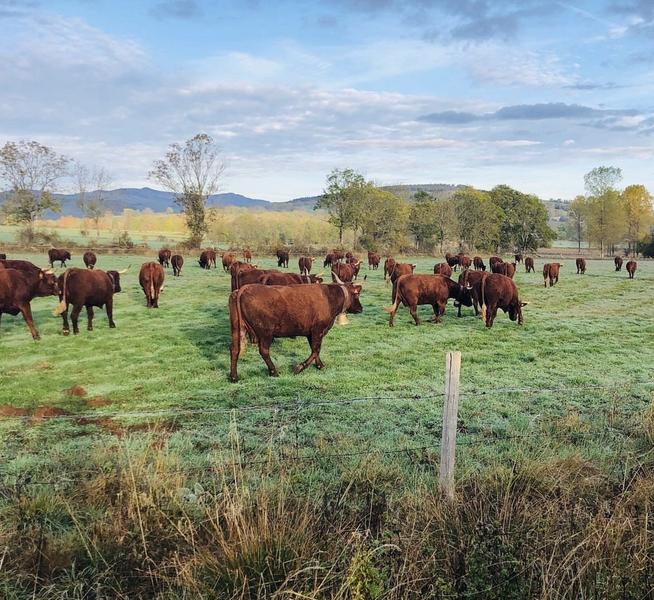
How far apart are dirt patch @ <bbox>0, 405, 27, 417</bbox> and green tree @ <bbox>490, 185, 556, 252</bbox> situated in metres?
67.0

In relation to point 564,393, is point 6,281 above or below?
above

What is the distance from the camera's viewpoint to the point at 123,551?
3.24 m

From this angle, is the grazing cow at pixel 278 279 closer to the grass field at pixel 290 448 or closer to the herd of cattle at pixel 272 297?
the herd of cattle at pixel 272 297

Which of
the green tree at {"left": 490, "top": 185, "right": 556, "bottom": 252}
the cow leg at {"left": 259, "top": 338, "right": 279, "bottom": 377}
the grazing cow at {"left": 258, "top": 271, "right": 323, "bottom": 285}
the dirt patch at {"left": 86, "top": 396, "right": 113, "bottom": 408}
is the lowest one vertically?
the dirt patch at {"left": 86, "top": 396, "right": 113, "bottom": 408}

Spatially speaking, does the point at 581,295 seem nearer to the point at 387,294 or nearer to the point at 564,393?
the point at 387,294

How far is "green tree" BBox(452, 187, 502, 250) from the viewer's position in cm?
6369

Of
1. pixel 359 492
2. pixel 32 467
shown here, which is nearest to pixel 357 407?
pixel 359 492

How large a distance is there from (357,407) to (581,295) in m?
19.1

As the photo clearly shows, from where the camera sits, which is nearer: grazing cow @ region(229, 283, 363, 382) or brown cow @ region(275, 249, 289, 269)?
grazing cow @ region(229, 283, 363, 382)

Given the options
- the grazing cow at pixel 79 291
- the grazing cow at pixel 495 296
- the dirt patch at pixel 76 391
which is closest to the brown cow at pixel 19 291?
the grazing cow at pixel 79 291

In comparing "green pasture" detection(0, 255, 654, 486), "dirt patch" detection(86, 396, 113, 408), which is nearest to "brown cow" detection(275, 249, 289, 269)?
"green pasture" detection(0, 255, 654, 486)

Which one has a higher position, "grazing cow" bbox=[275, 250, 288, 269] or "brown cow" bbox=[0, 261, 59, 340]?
"grazing cow" bbox=[275, 250, 288, 269]

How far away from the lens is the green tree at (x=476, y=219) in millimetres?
63688

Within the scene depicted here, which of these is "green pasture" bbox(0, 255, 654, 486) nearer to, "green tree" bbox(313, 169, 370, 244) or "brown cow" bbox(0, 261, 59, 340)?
"brown cow" bbox(0, 261, 59, 340)
